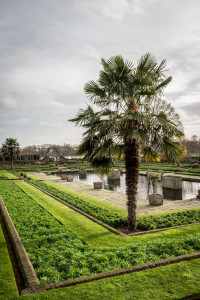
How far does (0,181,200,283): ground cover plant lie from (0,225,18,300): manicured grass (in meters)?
0.51

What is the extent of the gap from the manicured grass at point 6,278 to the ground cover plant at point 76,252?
515 millimetres

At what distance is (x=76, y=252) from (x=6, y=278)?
1733mm

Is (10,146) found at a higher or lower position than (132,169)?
higher

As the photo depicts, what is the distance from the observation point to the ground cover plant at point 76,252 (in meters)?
4.81

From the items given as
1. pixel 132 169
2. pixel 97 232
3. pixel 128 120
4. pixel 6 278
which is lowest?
pixel 97 232

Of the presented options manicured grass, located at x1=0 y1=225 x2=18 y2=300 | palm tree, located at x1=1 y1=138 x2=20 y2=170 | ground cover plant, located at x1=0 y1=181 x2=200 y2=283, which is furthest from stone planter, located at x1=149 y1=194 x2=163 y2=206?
palm tree, located at x1=1 y1=138 x2=20 y2=170

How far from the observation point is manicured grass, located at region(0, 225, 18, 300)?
4059 mm

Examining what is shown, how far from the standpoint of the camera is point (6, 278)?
4582 mm

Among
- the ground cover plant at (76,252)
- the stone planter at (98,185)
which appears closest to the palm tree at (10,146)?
the stone planter at (98,185)

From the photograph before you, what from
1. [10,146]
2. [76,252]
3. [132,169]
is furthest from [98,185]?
[10,146]

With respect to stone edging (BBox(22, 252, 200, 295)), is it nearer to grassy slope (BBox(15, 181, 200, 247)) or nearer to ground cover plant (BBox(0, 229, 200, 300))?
ground cover plant (BBox(0, 229, 200, 300))

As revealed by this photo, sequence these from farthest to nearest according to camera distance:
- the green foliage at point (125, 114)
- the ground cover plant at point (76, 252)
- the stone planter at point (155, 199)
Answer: the stone planter at point (155, 199) < the green foliage at point (125, 114) < the ground cover plant at point (76, 252)

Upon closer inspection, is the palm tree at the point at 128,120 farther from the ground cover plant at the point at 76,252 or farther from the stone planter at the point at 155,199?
the stone planter at the point at 155,199

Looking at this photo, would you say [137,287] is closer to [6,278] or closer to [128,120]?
[6,278]
